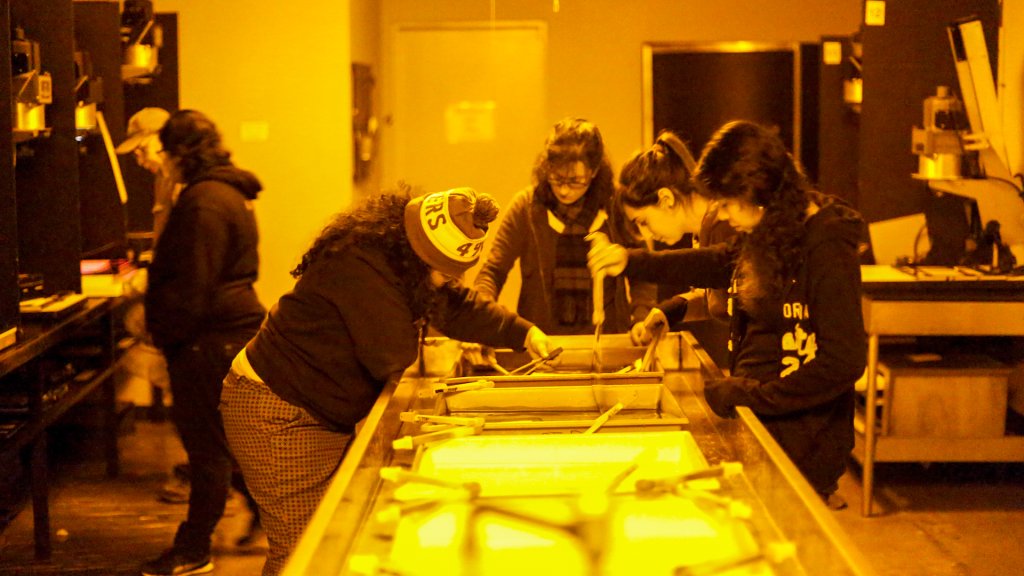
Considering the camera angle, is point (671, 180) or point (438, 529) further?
point (671, 180)

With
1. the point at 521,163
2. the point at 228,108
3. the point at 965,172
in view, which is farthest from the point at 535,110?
the point at 965,172

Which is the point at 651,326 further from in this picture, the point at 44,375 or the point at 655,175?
the point at 44,375

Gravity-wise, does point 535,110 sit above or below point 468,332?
above

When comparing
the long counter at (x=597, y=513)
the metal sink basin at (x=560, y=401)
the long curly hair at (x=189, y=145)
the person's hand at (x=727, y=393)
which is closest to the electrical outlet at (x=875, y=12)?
the long curly hair at (x=189, y=145)

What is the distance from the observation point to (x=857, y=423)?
516 centimetres

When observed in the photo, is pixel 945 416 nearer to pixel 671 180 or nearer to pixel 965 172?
pixel 965 172

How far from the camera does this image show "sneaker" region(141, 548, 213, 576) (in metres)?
4.13

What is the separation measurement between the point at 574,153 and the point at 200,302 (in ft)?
4.33

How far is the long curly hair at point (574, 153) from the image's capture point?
371cm

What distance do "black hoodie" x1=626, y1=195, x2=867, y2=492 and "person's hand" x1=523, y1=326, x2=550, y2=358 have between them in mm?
440

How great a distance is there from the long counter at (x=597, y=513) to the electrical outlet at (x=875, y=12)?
3.75 m

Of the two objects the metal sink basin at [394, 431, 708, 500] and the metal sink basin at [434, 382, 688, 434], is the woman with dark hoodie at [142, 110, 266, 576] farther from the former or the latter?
the metal sink basin at [394, 431, 708, 500]

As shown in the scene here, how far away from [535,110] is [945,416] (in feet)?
13.3

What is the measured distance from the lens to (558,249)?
3.89 metres
